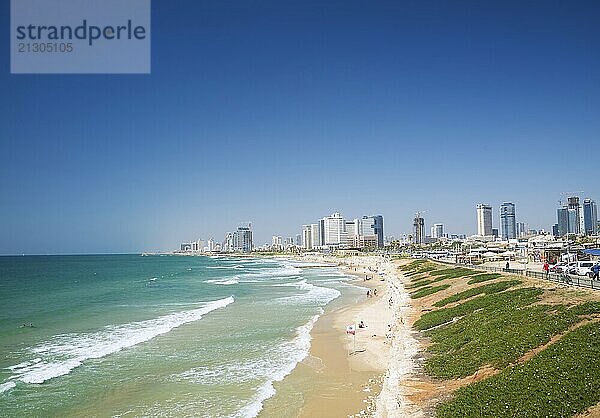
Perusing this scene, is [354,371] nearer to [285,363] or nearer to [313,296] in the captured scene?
Answer: [285,363]

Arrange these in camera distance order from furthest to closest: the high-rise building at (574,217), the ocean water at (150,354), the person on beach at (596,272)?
the high-rise building at (574,217) → the person on beach at (596,272) → the ocean water at (150,354)

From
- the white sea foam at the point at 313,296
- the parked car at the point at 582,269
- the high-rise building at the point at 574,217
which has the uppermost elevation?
the high-rise building at the point at 574,217

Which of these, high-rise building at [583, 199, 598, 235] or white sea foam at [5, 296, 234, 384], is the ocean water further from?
high-rise building at [583, 199, 598, 235]

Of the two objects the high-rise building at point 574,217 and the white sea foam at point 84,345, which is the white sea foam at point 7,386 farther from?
the high-rise building at point 574,217

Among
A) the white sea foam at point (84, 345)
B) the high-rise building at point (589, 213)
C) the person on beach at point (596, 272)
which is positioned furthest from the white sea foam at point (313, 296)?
the high-rise building at point (589, 213)

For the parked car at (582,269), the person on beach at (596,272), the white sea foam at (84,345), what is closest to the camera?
the white sea foam at (84,345)

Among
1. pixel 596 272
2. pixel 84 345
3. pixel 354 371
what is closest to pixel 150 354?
pixel 84 345

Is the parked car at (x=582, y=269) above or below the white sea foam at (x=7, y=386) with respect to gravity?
above
